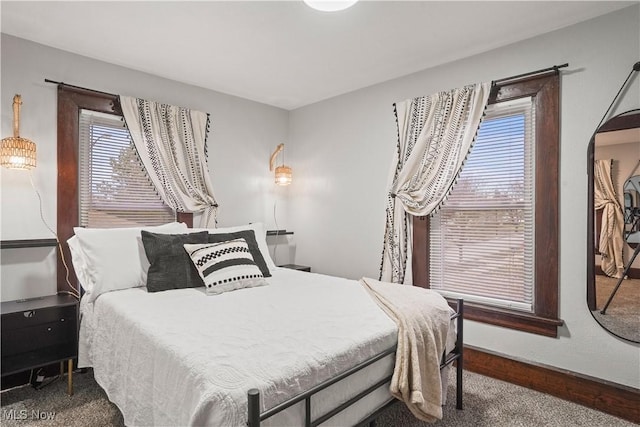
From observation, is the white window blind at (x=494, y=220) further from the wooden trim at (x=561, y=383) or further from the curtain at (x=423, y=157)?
the wooden trim at (x=561, y=383)

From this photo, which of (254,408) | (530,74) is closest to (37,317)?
(254,408)

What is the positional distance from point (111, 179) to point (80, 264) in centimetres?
86

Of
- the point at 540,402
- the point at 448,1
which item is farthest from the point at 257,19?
the point at 540,402

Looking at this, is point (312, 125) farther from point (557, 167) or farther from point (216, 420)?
point (216, 420)

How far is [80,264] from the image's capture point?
249cm

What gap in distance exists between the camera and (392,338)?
1.70 metres

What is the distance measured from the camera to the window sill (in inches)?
97.5

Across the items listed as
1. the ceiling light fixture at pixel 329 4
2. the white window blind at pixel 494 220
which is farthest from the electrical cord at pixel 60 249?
the white window blind at pixel 494 220

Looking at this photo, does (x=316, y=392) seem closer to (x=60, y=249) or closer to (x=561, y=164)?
(x=561, y=164)

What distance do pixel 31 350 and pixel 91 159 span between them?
1495 mm

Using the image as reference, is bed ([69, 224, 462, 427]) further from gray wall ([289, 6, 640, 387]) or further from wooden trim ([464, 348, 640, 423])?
gray wall ([289, 6, 640, 387])

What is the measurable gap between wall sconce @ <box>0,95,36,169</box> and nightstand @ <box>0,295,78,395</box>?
95cm

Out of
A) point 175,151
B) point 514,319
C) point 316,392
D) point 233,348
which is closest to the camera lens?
point 316,392

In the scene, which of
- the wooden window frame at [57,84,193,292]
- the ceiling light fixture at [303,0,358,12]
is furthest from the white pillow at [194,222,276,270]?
the ceiling light fixture at [303,0,358,12]
